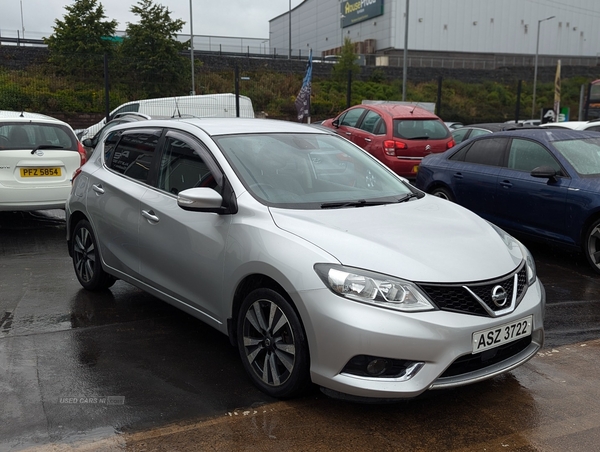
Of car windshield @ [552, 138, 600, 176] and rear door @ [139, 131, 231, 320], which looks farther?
car windshield @ [552, 138, 600, 176]

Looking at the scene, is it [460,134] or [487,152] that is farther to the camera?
[460,134]

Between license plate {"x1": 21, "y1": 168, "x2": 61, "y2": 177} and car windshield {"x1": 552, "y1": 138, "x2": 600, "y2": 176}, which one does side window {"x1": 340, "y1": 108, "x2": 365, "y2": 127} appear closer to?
car windshield {"x1": 552, "y1": 138, "x2": 600, "y2": 176}

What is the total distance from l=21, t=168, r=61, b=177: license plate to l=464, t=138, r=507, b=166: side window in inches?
219

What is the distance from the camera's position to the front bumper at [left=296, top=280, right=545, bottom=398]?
→ 338 cm

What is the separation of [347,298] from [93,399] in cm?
167

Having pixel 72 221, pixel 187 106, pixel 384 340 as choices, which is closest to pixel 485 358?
pixel 384 340

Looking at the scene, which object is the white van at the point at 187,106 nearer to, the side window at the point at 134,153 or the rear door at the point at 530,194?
the rear door at the point at 530,194

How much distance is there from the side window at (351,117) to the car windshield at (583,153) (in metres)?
6.13

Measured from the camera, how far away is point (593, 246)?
7.05 m

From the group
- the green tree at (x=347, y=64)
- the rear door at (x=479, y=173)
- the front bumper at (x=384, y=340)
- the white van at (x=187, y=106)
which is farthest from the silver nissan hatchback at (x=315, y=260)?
the green tree at (x=347, y=64)

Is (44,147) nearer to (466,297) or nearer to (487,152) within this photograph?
(487,152)

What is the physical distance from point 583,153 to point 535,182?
0.65 meters

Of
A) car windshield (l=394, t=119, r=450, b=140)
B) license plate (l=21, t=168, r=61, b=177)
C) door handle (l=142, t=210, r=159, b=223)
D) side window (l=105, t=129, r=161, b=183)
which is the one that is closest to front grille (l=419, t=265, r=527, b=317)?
door handle (l=142, t=210, r=159, b=223)

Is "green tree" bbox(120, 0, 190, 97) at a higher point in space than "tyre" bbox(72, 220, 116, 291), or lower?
higher
